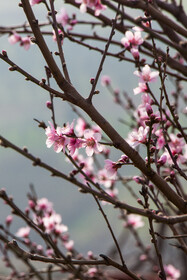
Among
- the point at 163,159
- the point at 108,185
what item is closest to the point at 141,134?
the point at 163,159

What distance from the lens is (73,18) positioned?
13.1ft

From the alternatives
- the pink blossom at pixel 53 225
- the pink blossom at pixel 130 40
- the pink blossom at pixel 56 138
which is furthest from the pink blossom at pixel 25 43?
the pink blossom at pixel 56 138

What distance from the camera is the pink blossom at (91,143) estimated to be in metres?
2.12

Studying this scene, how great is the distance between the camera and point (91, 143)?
2.18 meters

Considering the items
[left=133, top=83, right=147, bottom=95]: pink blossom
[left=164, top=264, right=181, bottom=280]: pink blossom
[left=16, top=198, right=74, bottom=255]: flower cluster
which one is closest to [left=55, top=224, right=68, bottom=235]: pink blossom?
[left=16, top=198, right=74, bottom=255]: flower cluster

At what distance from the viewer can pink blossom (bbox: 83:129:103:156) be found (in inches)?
83.5

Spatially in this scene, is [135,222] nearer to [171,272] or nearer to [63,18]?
[171,272]

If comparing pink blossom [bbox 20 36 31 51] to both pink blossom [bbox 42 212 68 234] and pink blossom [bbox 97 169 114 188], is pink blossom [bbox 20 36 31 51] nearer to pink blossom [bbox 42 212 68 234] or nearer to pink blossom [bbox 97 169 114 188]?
pink blossom [bbox 97 169 114 188]

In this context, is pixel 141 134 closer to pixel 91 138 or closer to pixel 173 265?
pixel 91 138

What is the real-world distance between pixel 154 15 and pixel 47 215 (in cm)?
262

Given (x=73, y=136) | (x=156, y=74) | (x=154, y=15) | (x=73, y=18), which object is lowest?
(x=73, y=136)

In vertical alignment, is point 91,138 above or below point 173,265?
below

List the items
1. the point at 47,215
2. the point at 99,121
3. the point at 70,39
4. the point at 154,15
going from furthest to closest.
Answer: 1. the point at 47,215
2. the point at 70,39
3. the point at 154,15
4. the point at 99,121

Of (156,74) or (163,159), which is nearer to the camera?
(163,159)
